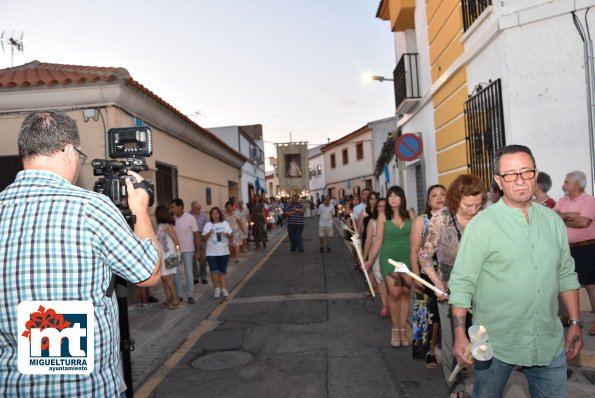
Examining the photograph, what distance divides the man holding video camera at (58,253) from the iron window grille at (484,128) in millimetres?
6024

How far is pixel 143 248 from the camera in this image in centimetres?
192

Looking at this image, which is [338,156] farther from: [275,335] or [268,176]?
A: [275,335]

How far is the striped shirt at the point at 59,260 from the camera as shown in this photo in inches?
69.4

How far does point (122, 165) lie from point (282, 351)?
3.38 metres

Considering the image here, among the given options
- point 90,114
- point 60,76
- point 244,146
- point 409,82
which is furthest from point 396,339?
point 244,146

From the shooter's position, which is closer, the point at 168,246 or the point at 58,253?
the point at 58,253

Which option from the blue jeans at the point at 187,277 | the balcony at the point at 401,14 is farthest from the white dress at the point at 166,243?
the balcony at the point at 401,14

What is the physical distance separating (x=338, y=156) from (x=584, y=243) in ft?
141

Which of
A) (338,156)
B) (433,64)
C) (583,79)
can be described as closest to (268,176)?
(338,156)

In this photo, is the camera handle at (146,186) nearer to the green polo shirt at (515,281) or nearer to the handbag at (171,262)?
the green polo shirt at (515,281)

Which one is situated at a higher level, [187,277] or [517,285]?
[517,285]

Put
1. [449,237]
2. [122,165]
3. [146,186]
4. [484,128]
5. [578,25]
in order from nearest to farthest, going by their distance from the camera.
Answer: [146,186]
[122,165]
[449,237]
[578,25]
[484,128]

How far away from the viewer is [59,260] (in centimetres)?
179

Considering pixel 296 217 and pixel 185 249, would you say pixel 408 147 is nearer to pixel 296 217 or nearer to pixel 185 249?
Result: pixel 296 217
